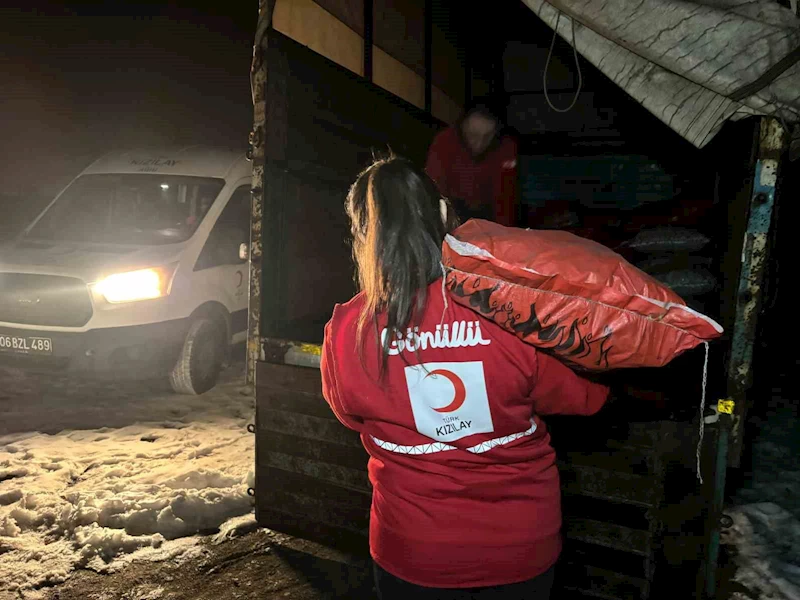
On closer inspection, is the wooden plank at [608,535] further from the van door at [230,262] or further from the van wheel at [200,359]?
the van door at [230,262]

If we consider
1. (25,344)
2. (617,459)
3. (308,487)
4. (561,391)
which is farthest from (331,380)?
(25,344)

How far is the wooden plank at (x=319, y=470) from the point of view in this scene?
320 cm

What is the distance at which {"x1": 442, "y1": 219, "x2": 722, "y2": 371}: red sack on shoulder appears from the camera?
4.50ft

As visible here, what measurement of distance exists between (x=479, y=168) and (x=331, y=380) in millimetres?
3273

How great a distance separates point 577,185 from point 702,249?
2.03m

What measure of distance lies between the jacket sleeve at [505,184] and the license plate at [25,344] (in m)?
4.39

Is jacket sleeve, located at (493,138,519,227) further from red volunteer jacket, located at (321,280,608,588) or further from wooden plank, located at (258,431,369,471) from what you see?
red volunteer jacket, located at (321,280,608,588)

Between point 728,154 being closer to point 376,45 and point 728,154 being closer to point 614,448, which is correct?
point 614,448

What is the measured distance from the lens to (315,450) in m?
3.29

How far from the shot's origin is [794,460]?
5.04 metres

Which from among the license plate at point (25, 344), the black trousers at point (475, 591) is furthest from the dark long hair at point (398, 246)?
the license plate at point (25, 344)

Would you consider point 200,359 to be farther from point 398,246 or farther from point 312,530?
point 398,246

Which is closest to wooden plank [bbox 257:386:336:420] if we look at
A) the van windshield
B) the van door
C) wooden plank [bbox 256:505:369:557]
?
wooden plank [bbox 256:505:369:557]

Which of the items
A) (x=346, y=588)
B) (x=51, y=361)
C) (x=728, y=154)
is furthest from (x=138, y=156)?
(x=728, y=154)
